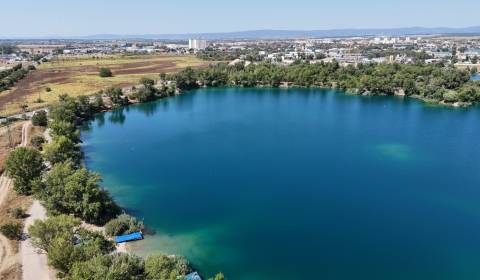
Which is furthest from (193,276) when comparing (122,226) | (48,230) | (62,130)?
(62,130)

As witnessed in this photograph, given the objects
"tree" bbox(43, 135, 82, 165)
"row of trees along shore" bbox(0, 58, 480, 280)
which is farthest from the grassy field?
"tree" bbox(43, 135, 82, 165)

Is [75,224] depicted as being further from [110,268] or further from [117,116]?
[117,116]

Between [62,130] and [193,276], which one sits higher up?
[62,130]

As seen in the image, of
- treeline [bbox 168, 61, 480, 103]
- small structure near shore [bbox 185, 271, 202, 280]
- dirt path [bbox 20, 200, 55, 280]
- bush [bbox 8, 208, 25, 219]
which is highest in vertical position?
treeline [bbox 168, 61, 480, 103]

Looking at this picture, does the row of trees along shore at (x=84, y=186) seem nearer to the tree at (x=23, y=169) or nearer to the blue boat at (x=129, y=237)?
the tree at (x=23, y=169)

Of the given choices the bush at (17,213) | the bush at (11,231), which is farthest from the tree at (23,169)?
the bush at (11,231)

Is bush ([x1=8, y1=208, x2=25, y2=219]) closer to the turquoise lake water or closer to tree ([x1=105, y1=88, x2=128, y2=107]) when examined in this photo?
the turquoise lake water
